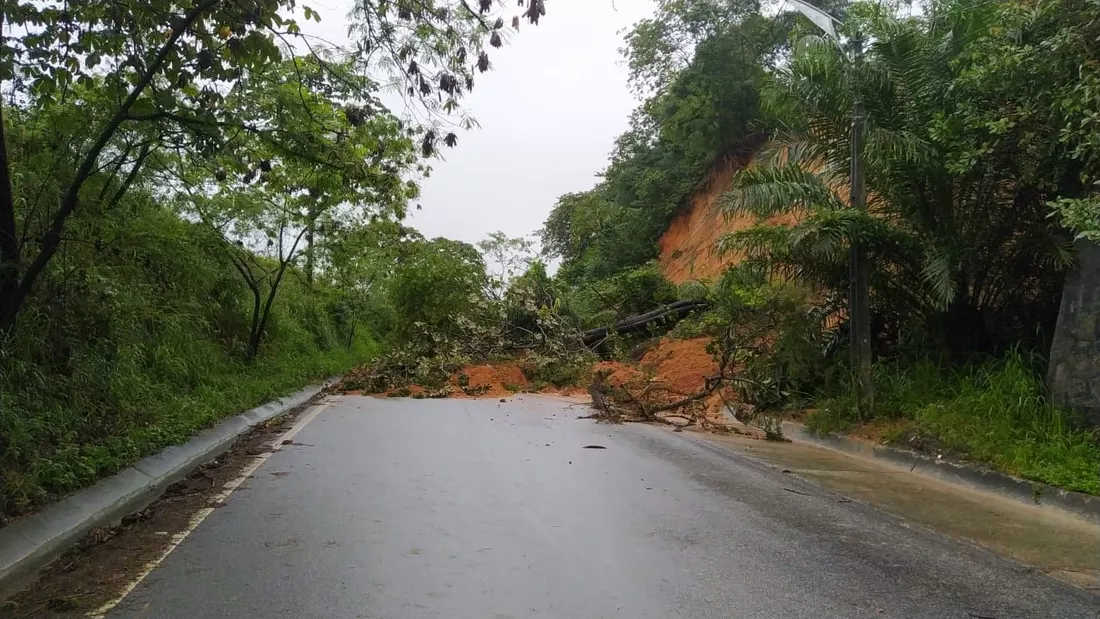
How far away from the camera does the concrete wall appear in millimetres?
8391

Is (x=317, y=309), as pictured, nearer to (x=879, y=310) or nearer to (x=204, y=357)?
(x=204, y=357)

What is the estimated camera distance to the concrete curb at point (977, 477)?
7.14 metres

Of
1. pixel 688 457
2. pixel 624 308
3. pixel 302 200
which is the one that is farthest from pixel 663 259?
pixel 688 457

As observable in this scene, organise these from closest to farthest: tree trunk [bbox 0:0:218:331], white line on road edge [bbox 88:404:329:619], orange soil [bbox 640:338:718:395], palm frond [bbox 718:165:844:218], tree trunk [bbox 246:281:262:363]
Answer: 1. white line on road edge [bbox 88:404:329:619]
2. tree trunk [bbox 0:0:218:331]
3. palm frond [bbox 718:165:844:218]
4. orange soil [bbox 640:338:718:395]
5. tree trunk [bbox 246:281:262:363]

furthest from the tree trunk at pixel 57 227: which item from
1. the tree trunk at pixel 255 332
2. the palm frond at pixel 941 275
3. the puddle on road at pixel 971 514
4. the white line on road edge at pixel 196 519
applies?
the tree trunk at pixel 255 332

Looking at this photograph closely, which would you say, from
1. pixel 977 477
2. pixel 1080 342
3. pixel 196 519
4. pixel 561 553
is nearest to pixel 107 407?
pixel 196 519

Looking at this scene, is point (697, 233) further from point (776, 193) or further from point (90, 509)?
point (90, 509)

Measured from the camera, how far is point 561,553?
18.1ft

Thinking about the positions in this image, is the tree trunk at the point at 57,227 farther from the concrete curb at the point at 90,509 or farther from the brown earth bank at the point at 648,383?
the brown earth bank at the point at 648,383

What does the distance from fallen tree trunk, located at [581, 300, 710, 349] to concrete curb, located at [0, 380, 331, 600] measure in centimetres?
1504

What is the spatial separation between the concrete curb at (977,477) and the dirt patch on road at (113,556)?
7.32 m

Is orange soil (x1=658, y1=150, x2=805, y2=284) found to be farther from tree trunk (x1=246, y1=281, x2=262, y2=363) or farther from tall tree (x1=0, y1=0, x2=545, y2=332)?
tall tree (x1=0, y1=0, x2=545, y2=332)

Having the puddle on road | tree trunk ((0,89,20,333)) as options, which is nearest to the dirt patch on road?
tree trunk ((0,89,20,333))

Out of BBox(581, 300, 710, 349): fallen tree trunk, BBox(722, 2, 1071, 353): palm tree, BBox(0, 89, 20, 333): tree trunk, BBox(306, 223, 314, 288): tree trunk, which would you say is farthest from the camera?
BBox(581, 300, 710, 349): fallen tree trunk
